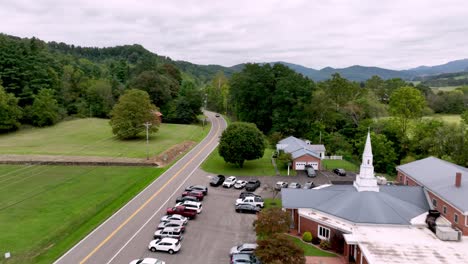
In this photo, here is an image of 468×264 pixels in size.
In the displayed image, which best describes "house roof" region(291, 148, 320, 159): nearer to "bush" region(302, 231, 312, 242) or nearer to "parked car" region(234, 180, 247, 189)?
"parked car" region(234, 180, 247, 189)

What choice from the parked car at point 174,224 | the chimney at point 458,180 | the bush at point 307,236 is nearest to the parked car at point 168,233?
the parked car at point 174,224

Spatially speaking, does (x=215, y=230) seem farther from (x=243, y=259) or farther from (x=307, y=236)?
(x=307, y=236)

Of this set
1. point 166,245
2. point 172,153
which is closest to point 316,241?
point 166,245

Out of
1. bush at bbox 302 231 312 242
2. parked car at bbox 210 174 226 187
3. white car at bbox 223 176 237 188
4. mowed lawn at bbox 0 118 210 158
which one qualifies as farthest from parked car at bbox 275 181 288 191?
mowed lawn at bbox 0 118 210 158

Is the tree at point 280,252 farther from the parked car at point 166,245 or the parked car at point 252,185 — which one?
the parked car at point 252,185

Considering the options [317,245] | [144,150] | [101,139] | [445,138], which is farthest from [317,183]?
[101,139]
